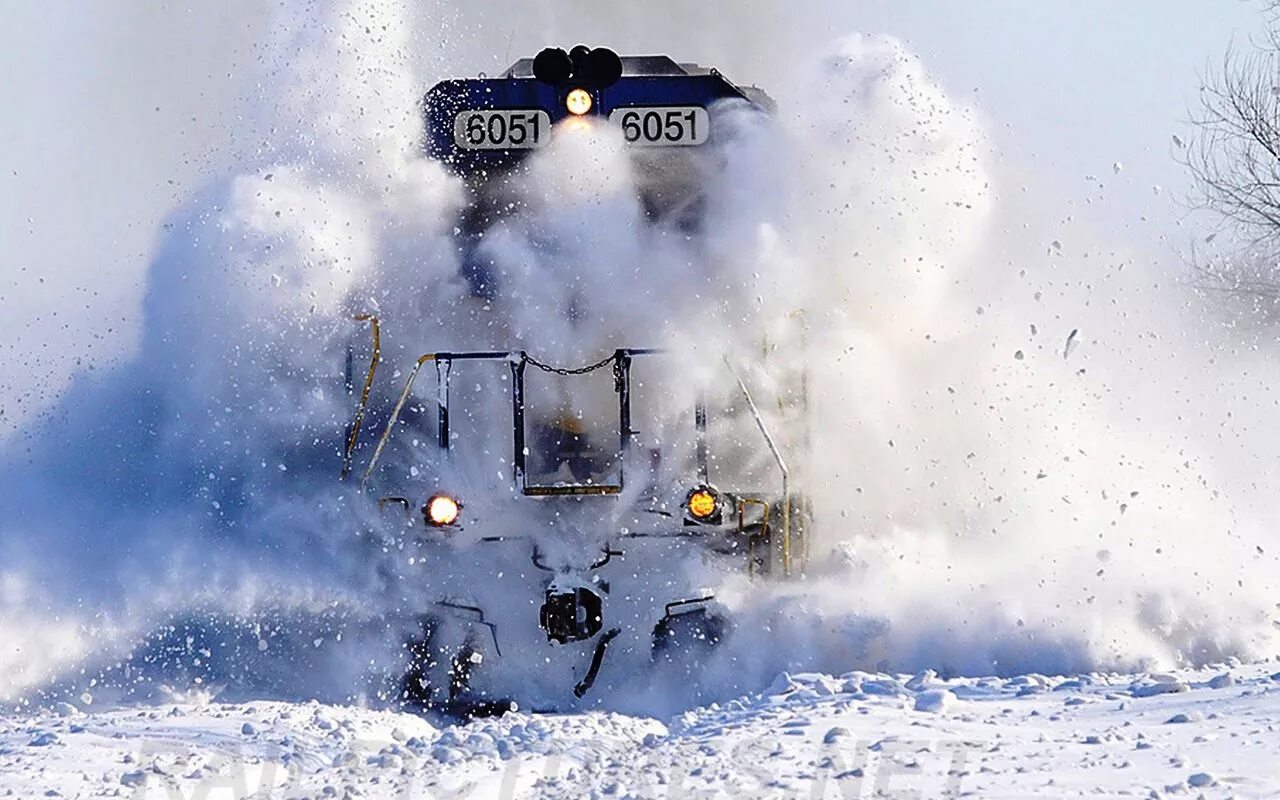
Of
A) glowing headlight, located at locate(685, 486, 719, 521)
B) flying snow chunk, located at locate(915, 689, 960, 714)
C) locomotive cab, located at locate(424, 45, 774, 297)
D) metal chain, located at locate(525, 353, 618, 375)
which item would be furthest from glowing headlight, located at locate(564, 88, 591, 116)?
flying snow chunk, located at locate(915, 689, 960, 714)

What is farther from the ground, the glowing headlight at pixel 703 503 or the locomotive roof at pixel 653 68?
the locomotive roof at pixel 653 68

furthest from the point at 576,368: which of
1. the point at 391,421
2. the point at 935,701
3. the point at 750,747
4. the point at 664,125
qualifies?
the point at 750,747

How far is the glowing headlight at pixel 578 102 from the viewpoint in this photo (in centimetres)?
961

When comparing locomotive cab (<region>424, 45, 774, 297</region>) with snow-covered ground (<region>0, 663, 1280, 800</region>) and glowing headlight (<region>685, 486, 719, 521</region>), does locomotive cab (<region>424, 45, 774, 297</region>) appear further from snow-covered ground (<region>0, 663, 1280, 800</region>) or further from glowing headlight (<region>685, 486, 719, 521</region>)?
snow-covered ground (<region>0, 663, 1280, 800</region>)

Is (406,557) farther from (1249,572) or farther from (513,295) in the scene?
(1249,572)

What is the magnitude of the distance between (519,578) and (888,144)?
4024 mm

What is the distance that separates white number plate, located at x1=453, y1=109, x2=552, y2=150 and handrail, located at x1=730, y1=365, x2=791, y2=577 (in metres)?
1.76

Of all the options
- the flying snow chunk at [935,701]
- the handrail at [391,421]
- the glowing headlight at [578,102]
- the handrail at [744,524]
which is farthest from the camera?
the glowing headlight at [578,102]

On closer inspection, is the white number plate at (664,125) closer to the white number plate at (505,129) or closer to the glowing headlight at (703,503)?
the white number plate at (505,129)

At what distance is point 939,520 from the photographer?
10.2 meters

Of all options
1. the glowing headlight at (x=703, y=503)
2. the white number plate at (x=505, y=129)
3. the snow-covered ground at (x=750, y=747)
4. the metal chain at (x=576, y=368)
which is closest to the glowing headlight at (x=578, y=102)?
the white number plate at (x=505, y=129)

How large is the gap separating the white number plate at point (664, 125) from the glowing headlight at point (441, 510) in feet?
7.98

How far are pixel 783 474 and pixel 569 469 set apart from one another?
1304 millimetres

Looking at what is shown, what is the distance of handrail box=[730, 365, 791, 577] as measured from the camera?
8789 millimetres
